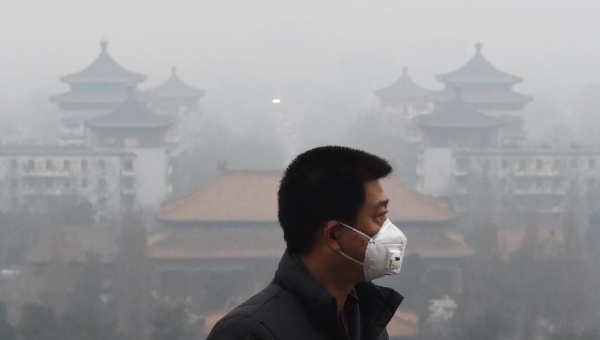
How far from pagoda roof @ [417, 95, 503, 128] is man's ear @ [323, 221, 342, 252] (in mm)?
26900

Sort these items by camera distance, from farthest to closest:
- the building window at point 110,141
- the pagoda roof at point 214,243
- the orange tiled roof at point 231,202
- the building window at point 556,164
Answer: the building window at point 556,164 → the building window at point 110,141 → the orange tiled roof at point 231,202 → the pagoda roof at point 214,243

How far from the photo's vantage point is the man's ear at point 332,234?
81.4 inches

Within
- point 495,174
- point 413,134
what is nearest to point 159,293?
point 495,174

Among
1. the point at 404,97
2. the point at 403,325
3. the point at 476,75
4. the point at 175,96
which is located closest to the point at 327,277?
the point at 403,325

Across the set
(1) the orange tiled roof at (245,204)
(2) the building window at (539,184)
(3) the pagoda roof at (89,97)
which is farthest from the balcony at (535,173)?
(3) the pagoda roof at (89,97)

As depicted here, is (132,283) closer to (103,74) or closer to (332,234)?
(332,234)

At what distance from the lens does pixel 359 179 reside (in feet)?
6.88

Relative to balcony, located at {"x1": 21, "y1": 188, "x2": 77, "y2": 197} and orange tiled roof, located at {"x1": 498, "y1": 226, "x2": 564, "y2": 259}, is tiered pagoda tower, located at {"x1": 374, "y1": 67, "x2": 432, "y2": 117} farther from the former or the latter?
orange tiled roof, located at {"x1": 498, "y1": 226, "x2": 564, "y2": 259}

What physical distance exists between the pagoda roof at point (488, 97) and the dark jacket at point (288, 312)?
110 feet

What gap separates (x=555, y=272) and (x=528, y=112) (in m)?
27.3

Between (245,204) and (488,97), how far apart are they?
16.1 meters

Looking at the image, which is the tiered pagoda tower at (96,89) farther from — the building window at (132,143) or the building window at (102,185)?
the building window at (102,185)

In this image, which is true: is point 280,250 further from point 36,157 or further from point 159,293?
point 36,157

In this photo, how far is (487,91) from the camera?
36250 millimetres
